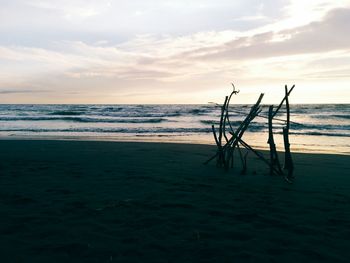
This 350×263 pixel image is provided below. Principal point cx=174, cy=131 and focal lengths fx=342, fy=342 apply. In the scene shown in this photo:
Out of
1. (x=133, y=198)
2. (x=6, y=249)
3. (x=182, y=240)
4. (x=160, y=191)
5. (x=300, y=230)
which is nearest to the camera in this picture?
Answer: (x=6, y=249)

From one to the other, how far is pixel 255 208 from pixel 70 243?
323 centimetres

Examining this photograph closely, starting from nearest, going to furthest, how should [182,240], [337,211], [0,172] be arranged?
1. [182,240]
2. [337,211]
3. [0,172]

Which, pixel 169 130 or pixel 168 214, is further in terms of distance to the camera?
pixel 169 130

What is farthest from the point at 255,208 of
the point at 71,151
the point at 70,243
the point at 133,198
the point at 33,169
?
the point at 71,151

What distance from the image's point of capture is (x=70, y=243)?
4383 millimetres

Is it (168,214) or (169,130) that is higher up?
(169,130)

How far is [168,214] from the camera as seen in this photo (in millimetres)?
5633

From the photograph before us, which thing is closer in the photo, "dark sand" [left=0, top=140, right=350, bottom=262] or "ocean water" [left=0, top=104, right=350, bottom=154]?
"dark sand" [left=0, top=140, right=350, bottom=262]

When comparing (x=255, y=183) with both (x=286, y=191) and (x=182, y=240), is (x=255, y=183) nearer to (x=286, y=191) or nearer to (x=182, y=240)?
(x=286, y=191)

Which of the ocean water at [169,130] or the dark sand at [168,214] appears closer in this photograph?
the dark sand at [168,214]

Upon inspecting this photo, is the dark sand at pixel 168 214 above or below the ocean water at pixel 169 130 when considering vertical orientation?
below

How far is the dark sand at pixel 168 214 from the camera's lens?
4.20 m

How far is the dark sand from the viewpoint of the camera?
4.20 meters

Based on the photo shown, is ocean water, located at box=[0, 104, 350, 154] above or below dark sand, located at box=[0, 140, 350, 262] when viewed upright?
above
